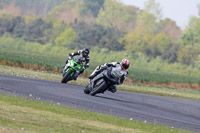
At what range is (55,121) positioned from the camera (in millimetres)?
13242

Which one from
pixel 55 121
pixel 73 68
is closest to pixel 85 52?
pixel 73 68

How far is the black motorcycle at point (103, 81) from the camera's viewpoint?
67.4ft

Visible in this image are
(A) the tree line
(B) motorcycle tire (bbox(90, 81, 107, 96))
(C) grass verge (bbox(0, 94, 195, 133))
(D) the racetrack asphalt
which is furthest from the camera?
(A) the tree line

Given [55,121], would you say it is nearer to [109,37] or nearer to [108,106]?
[108,106]

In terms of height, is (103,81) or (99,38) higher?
(99,38)

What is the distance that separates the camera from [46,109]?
15.1 meters

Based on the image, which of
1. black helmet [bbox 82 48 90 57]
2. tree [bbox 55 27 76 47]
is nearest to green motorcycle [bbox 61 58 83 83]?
black helmet [bbox 82 48 90 57]

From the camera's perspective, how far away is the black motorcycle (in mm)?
20547

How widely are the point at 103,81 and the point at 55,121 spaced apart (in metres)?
7.67

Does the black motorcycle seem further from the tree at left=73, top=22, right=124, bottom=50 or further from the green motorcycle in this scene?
the tree at left=73, top=22, right=124, bottom=50

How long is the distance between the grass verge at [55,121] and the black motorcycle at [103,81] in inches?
182

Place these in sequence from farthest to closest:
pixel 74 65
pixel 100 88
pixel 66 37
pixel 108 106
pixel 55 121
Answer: pixel 66 37
pixel 74 65
pixel 100 88
pixel 108 106
pixel 55 121

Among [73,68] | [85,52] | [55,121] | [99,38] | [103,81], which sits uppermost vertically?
[99,38]

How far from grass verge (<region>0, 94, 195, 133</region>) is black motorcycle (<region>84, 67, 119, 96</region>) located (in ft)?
15.1
